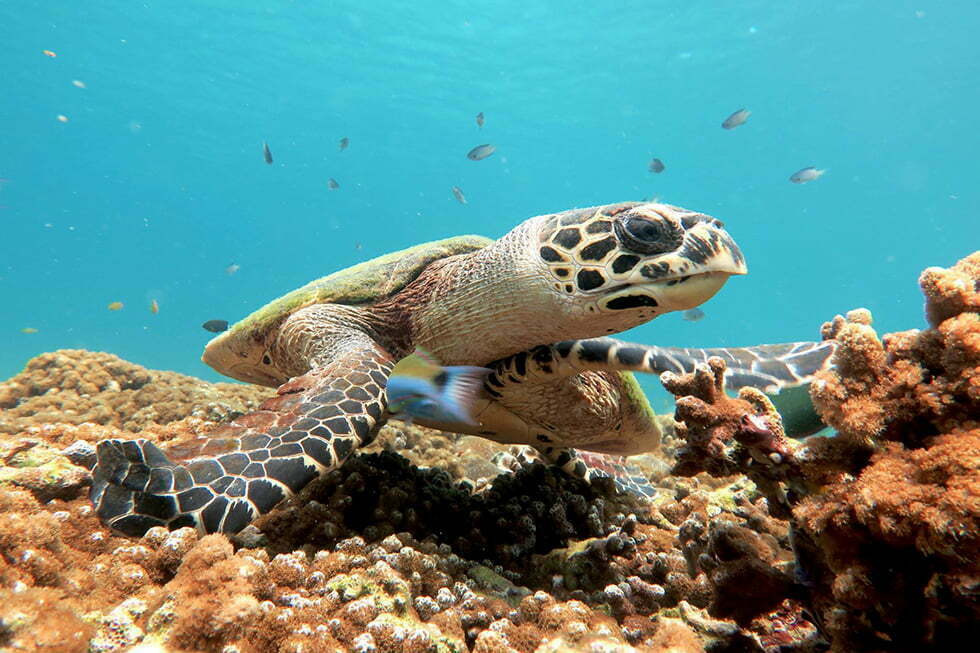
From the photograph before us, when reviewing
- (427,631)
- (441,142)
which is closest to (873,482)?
(427,631)

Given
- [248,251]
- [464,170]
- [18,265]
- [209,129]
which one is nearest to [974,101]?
[464,170]

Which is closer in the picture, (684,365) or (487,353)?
(684,365)

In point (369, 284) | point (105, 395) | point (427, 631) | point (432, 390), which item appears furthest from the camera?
point (105, 395)

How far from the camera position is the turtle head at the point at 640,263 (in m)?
2.28

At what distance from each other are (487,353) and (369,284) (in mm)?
1241

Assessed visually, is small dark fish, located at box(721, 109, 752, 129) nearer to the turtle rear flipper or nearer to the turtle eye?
the turtle rear flipper

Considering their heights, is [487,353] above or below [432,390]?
above

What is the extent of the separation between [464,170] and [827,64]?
50188mm

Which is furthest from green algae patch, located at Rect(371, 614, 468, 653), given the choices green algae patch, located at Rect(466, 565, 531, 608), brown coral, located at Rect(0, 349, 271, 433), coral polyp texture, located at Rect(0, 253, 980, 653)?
brown coral, located at Rect(0, 349, 271, 433)

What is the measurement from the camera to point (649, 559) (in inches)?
90.9

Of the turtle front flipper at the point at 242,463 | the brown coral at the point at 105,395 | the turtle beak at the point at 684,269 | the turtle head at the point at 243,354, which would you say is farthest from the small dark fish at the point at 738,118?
the turtle front flipper at the point at 242,463

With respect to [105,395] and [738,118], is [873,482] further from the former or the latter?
[738,118]

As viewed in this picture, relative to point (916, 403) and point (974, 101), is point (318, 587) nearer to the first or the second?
point (916, 403)

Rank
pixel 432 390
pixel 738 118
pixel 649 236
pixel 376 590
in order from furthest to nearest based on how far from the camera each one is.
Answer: pixel 738 118
pixel 432 390
pixel 649 236
pixel 376 590
